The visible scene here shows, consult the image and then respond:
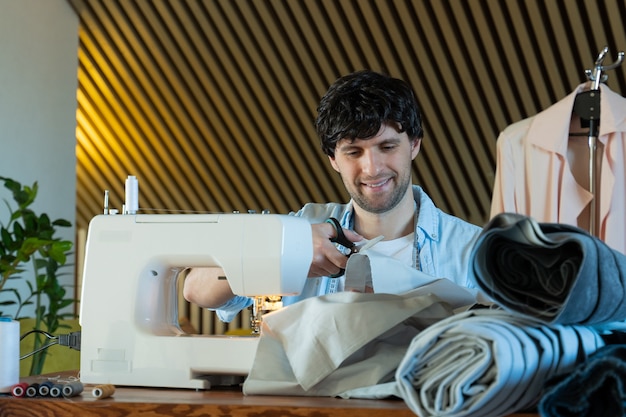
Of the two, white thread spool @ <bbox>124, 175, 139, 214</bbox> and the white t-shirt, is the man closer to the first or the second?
the white t-shirt

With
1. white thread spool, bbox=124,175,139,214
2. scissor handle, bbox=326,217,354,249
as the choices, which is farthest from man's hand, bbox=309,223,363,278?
white thread spool, bbox=124,175,139,214

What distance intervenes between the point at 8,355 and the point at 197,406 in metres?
0.49

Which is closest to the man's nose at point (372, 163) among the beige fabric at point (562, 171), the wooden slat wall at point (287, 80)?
the beige fabric at point (562, 171)

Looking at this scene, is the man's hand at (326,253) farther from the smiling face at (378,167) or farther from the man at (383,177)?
the smiling face at (378,167)

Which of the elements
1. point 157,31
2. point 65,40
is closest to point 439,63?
point 157,31

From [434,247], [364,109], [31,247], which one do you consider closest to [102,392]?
[364,109]

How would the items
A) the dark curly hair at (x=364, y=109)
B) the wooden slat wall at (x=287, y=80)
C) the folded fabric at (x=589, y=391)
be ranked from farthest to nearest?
the wooden slat wall at (x=287, y=80) < the dark curly hair at (x=364, y=109) < the folded fabric at (x=589, y=391)

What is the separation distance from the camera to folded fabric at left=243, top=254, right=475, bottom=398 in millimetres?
1516

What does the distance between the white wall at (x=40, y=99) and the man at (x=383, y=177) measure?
12.1 ft

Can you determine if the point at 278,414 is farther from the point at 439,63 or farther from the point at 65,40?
the point at 65,40

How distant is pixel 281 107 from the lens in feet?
23.7

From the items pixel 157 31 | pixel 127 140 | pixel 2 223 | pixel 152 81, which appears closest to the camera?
pixel 2 223

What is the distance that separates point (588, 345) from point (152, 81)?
6.52 meters

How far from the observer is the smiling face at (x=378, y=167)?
9.04ft
